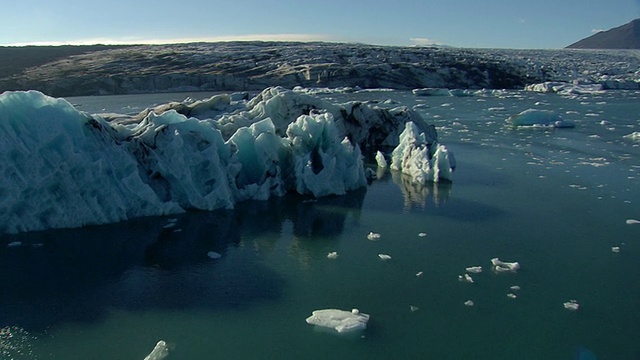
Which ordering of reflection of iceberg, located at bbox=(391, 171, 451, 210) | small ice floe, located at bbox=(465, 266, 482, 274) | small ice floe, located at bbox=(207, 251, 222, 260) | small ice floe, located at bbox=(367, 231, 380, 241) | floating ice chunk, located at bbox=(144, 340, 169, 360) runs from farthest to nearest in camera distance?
reflection of iceberg, located at bbox=(391, 171, 451, 210), small ice floe, located at bbox=(367, 231, 380, 241), small ice floe, located at bbox=(207, 251, 222, 260), small ice floe, located at bbox=(465, 266, 482, 274), floating ice chunk, located at bbox=(144, 340, 169, 360)

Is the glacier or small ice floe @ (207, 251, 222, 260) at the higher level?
the glacier

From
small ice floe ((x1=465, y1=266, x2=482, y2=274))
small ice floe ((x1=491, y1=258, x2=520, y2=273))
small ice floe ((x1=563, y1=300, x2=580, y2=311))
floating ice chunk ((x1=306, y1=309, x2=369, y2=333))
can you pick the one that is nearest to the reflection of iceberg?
small ice floe ((x1=491, y1=258, x2=520, y2=273))

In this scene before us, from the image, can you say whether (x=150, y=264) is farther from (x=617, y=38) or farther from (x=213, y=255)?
(x=617, y=38)

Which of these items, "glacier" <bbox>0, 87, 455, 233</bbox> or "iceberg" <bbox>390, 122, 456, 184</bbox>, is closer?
"glacier" <bbox>0, 87, 455, 233</bbox>

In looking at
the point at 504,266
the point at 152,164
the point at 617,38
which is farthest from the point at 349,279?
the point at 617,38

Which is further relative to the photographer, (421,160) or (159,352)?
(421,160)

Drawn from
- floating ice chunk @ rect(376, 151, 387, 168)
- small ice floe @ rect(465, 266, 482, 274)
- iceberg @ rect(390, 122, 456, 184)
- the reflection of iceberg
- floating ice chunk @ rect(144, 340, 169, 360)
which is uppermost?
iceberg @ rect(390, 122, 456, 184)

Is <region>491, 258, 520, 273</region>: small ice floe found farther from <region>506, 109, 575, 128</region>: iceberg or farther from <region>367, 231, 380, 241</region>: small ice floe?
<region>506, 109, 575, 128</region>: iceberg
